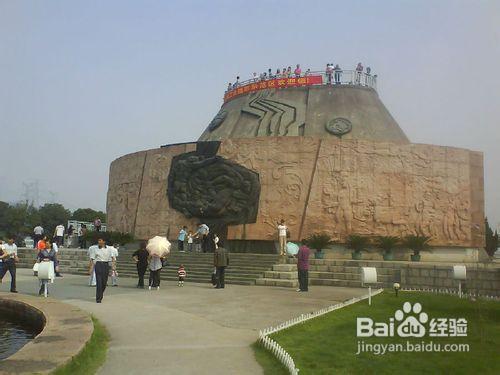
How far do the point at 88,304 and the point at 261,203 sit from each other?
10.7 meters

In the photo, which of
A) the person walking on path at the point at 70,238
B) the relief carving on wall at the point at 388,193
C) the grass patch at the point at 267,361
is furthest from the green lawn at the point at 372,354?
the person walking on path at the point at 70,238

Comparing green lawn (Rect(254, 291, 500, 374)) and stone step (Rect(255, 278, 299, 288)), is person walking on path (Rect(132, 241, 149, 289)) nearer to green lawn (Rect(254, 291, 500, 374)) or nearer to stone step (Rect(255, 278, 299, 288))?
stone step (Rect(255, 278, 299, 288))

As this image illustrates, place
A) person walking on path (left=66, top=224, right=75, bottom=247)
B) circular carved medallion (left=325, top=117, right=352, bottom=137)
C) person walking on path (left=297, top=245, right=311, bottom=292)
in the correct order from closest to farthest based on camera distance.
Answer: person walking on path (left=297, top=245, right=311, bottom=292) → circular carved medallion (left=325, top=117, right=352, bottom=137) → person walking on path (left=66, top=224, right=75, bottom=247)

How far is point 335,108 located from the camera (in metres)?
25.5

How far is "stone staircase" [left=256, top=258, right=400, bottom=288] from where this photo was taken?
1435 centimetres

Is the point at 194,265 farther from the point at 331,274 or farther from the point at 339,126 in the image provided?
the point at 339,126

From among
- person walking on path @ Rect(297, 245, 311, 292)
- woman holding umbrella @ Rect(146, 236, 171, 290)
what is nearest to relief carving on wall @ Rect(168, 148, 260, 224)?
person walking on path @ Rect(297, 245, 311, 292)

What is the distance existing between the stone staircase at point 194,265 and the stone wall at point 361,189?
2.58 metres

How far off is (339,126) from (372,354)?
772 inches

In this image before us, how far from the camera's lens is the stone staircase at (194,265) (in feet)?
51.2

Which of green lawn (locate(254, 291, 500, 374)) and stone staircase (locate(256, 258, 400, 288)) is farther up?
stone staircase (locate(256, 258, 400, 288))

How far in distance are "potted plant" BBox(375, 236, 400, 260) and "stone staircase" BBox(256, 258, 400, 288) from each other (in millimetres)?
3451

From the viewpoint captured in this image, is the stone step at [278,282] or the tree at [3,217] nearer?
the stone step at [278,282]

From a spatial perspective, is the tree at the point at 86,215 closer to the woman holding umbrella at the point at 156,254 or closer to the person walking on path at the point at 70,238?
the person walking on path at the point at 70,238
